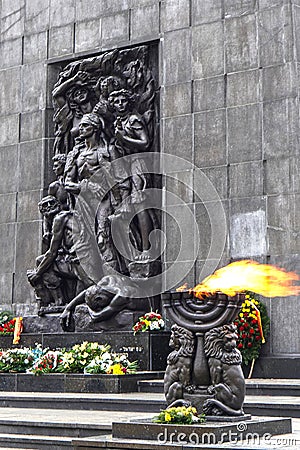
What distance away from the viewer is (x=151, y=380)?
15.6 m

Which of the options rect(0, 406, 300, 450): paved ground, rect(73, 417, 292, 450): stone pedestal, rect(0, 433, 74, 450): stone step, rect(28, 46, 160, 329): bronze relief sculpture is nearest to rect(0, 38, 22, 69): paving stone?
rect(28, 46, 160, 329): bronze relief sculpture

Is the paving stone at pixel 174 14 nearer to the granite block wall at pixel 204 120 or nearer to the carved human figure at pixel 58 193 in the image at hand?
the granite block wall at pixel 204 120

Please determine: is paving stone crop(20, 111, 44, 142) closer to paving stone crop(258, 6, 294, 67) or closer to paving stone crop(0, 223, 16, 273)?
paving stone crop(0, 223, 16, 273)

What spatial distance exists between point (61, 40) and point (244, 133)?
6.01 metres

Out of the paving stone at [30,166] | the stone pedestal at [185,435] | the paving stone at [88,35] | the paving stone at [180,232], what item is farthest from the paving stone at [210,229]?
the stone pedestal at [185,435]

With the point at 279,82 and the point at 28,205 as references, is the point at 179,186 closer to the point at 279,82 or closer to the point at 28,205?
the point at 279,82

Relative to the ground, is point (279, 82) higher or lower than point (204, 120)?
higher

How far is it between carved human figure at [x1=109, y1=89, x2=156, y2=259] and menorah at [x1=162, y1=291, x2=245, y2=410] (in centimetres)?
780

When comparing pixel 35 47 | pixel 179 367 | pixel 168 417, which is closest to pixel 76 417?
pixel 179 367

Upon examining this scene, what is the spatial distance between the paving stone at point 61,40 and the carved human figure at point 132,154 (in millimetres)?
2504

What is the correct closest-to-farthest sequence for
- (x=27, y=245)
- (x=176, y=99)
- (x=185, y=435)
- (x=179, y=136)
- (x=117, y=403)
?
(x=185, y=435) → (x=117, y=403) → (x=179, y=136) → (x=176, y=99) → (x=27, y=245)

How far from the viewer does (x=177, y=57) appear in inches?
732

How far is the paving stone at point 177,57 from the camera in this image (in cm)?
1844

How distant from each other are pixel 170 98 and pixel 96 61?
227 centimetres
